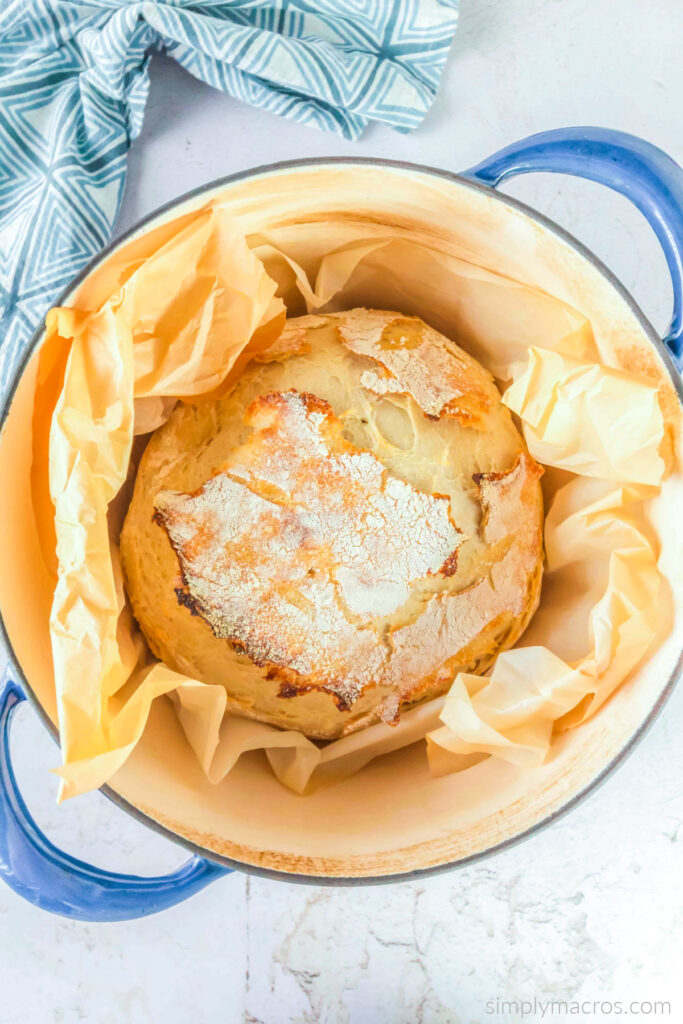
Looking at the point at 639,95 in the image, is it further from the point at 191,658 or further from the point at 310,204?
the point at 191,658

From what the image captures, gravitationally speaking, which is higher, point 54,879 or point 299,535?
point 299,535

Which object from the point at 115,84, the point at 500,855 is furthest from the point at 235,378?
the point at 500,855

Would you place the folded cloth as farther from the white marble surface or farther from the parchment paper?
the parchment paper

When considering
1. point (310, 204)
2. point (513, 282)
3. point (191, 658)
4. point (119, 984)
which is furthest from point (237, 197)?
point (119, 984)

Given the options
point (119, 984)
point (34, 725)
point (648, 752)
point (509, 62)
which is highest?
point (509, 62)

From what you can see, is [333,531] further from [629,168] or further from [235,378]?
[629,168]

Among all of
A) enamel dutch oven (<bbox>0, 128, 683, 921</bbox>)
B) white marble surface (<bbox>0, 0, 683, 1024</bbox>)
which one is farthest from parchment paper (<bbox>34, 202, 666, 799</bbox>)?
white marble surface (<bbox>0, 0, 683, 1024</bbox>)
